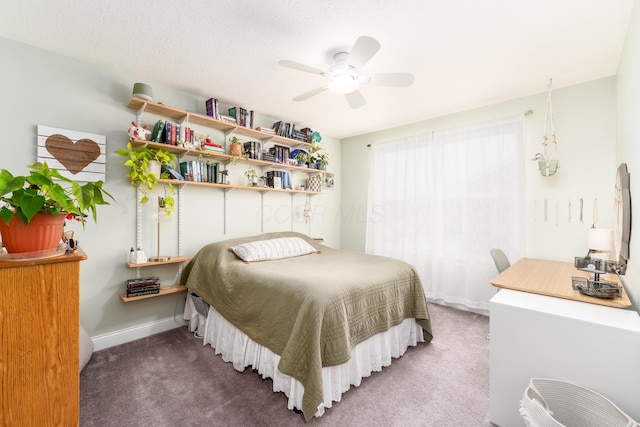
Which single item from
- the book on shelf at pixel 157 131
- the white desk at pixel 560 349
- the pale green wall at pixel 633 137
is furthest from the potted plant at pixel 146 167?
the pale green wall at pixel 633 137

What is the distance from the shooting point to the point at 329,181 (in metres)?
4.72

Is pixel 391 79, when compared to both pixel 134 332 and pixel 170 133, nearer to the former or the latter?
pixel 170 133

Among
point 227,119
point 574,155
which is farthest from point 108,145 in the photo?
point 574,155

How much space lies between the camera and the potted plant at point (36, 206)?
2.71 ft

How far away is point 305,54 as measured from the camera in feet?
7.52

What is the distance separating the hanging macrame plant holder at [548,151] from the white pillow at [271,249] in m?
2.54

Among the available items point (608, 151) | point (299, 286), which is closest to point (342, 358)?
point (299, 286)

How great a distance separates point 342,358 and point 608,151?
3096 mm

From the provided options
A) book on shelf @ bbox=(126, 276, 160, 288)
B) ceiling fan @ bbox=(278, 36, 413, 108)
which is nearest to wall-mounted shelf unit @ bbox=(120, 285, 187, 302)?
book on shelf @ bbox=(126, 276, 160, 288)

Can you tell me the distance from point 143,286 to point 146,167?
3.61 ft

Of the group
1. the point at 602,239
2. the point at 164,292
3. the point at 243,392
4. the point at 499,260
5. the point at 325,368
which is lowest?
the point at 243,392

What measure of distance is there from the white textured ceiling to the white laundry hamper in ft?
7.15

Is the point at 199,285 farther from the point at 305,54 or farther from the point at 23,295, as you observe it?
the point at 305,54

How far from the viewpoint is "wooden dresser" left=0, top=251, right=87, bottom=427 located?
0.82 m
